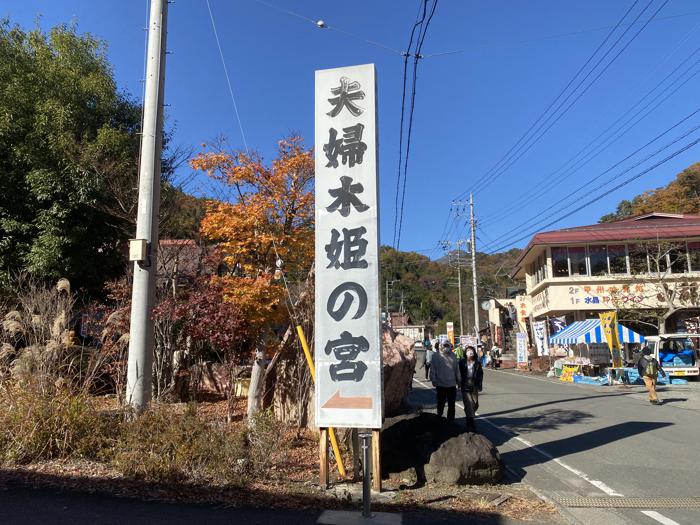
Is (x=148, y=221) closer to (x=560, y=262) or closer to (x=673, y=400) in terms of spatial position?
(x=673, y=400)

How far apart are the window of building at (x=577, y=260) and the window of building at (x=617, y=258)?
4.85 feet

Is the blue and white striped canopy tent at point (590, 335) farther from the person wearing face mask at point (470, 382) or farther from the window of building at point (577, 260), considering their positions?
the person wearing face mask at point (470, 382)

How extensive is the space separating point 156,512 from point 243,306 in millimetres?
3666

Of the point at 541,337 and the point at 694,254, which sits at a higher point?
the point at 694,254

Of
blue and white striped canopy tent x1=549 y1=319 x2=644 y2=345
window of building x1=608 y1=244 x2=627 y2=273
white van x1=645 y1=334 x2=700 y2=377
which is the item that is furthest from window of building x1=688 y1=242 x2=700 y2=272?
blue and white striped canopy tent x1=549 y1=319 x2=644 y2=345

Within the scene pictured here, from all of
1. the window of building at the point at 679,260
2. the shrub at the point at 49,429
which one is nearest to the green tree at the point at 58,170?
the shrub at the point at 49,429

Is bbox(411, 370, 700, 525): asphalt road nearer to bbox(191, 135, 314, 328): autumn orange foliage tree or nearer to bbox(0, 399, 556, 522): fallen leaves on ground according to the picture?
bbox(0, 399, 556, 522): fallen leaves on ground

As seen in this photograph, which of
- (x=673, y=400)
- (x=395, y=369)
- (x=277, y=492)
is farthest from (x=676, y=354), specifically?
(x=277, y=492)

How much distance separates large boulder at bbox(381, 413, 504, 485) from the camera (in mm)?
6504

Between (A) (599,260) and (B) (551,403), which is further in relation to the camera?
(A) (599,260)

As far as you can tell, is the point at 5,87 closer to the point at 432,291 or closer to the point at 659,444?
the point at 659,444

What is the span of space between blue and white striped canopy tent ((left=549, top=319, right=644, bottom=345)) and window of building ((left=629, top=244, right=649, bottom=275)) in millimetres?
7570

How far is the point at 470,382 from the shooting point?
33.7 ft

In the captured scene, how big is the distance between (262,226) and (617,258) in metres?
28.3
